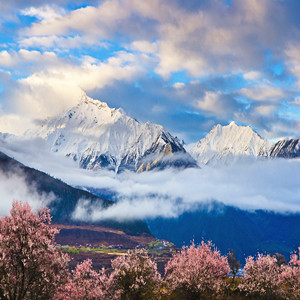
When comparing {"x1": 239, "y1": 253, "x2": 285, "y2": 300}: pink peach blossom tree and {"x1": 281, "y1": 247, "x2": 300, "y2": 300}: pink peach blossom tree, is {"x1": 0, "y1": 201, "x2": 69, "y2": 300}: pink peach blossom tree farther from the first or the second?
{"x1": 281, "y1": 247, "x2": 300, "y2": 300}: pink peach blossom tree

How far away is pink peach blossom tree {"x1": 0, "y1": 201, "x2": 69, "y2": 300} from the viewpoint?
179 ft

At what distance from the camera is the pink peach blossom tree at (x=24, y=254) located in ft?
179

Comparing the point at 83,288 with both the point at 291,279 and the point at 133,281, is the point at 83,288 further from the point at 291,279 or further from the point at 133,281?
the point at 291,279

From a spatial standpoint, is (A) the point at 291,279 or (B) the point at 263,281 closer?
(B) the point at 263,281

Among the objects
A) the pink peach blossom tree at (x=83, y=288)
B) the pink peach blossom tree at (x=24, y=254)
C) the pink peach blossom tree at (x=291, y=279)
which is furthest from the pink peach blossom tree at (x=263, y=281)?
the pink peach blossom tree at (x=24, y=254)

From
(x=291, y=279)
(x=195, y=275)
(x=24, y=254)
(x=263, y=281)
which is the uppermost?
(x=291, y=279)

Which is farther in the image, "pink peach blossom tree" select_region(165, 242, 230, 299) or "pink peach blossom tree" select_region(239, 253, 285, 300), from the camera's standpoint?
"pink peach blossom tree" select_region(239, 253, 285, 300)

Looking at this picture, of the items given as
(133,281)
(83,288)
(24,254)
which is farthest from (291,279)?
(24,254)

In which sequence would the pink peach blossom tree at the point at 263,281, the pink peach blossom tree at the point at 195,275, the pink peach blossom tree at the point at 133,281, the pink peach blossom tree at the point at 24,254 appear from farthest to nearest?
the pink peach blossom tree at the point at 263,281
the pink peach blossom tree at the point at 195,275
the pink peach blossom tree at the point at 133,281
the pink peach blossom tree at the point at 24,254

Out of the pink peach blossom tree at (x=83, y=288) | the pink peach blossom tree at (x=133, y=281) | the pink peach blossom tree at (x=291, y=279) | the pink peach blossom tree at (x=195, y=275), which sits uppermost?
the pink peach blossom tree at (x=291, y=279)

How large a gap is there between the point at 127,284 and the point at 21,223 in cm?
3097

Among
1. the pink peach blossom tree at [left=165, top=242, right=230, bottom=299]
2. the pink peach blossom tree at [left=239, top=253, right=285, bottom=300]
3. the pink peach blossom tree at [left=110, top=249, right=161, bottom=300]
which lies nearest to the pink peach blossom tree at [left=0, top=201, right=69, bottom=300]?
the pink peach blossom tree at [left=110, top=249, right=161, bottom=300]

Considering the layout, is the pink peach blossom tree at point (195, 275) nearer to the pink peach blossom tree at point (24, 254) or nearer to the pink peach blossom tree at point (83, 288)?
the pink peach blossom tree at point (83, 288)

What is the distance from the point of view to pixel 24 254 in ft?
179
